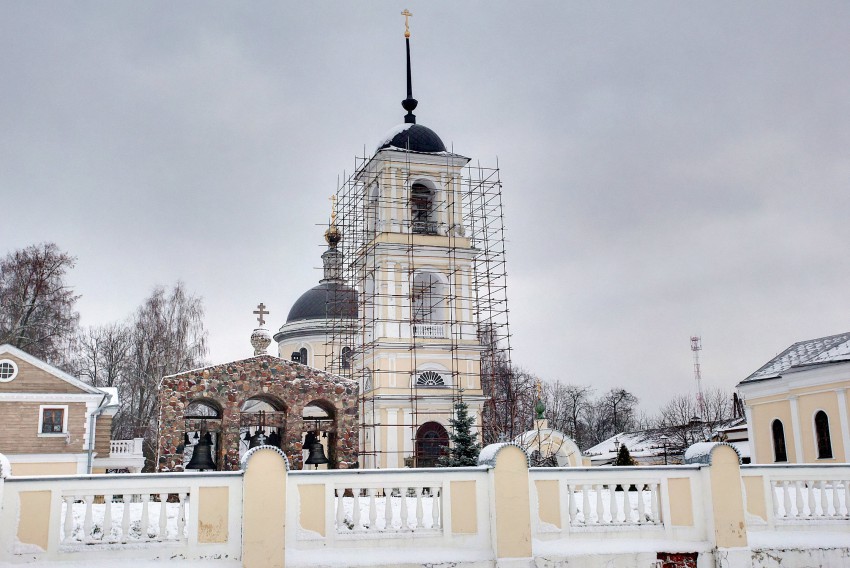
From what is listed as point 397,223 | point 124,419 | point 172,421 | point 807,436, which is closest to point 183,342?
point 124,419

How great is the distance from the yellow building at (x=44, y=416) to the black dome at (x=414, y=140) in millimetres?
16032

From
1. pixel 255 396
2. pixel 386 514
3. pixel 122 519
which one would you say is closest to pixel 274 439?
pixel 255 396

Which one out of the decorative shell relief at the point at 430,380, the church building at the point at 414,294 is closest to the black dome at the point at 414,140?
the church building at the point at 414,294

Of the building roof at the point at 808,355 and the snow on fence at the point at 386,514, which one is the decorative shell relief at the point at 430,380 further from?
the snow on fence at the point at 386,514

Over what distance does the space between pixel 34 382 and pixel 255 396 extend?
11127 mm

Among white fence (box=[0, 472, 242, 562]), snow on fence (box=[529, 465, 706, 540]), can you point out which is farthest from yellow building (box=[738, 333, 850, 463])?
Result: white fence (box=[0, 472, 242, 562])

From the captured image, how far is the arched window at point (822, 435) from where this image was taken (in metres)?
27.4

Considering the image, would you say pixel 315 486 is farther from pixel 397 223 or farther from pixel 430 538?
pixel 397 223

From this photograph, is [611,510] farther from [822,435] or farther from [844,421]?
[822,435]

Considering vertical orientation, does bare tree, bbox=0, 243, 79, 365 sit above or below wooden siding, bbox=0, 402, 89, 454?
above

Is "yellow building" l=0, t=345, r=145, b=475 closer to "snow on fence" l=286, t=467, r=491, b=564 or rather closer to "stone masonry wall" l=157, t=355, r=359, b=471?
"stone masonry wall" l=157, t=355, r=359, b=471

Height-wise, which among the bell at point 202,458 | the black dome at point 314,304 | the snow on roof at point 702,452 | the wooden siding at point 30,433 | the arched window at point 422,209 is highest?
the arched window at point 422,209

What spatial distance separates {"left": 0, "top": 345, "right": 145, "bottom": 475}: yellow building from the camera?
2922 cm

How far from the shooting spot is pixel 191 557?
30.8 ft
